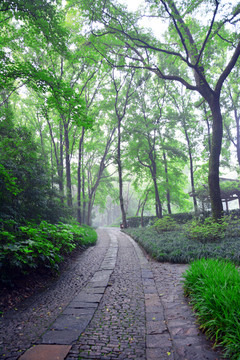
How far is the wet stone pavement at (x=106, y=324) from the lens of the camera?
185 cm

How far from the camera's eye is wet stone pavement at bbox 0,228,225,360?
1854 millimetres

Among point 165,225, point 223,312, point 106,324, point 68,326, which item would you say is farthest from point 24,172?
point 165,225

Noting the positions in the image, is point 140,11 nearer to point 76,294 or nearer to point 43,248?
point 43,248

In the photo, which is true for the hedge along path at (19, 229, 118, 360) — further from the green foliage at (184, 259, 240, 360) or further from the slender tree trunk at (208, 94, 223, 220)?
the slender tree trunk at (208, 94, 223, 220)

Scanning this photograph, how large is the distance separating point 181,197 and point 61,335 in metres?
21.5

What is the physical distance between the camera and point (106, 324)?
7.91 feet

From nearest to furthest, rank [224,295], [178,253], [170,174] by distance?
[224,295] < [178,253] < [170,174]

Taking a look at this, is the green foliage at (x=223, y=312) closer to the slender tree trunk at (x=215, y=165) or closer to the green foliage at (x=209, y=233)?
the green foliage at (x=209, y=233)

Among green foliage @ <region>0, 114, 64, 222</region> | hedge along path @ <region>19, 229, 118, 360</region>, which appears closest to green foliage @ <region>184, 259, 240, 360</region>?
hedge along path @ <region>19, 229, 118, 360</region>

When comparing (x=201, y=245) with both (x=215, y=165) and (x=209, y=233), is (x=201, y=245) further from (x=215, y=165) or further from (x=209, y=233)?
(x=215, y=165)

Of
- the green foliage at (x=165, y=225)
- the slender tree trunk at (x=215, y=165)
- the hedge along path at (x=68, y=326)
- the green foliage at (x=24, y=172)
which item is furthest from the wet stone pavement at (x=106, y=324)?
the green foliage at (x=165, y=225)

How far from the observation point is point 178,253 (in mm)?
5363

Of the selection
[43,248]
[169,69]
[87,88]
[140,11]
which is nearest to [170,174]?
[169,69]

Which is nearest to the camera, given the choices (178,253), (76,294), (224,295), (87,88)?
(224,295)
